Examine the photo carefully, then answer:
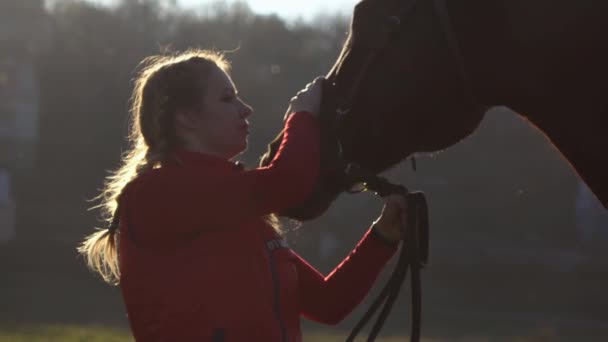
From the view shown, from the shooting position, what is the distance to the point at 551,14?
2.70 metres

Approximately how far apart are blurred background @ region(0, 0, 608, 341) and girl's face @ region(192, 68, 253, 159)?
7752mm

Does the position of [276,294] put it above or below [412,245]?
below

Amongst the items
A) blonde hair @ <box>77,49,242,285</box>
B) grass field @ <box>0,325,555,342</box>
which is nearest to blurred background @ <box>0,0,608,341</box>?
grass field @ <box>0,325,555,342</box>

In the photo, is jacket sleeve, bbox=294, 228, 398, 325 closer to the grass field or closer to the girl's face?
the girl's face

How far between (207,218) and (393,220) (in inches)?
22.2

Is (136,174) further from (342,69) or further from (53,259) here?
(53,259)

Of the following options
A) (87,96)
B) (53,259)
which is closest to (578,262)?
(53,259)

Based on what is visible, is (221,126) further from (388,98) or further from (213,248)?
(388,98)

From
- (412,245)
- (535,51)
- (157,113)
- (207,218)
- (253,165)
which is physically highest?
(535,51)

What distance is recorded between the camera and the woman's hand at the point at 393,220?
10.5 ft

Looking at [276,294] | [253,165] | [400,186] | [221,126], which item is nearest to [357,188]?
[400,186]

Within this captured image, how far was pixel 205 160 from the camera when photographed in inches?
127

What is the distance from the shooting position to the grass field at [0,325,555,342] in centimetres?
1102

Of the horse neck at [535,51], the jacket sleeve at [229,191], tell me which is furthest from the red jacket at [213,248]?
the horse neck at [535,51]
